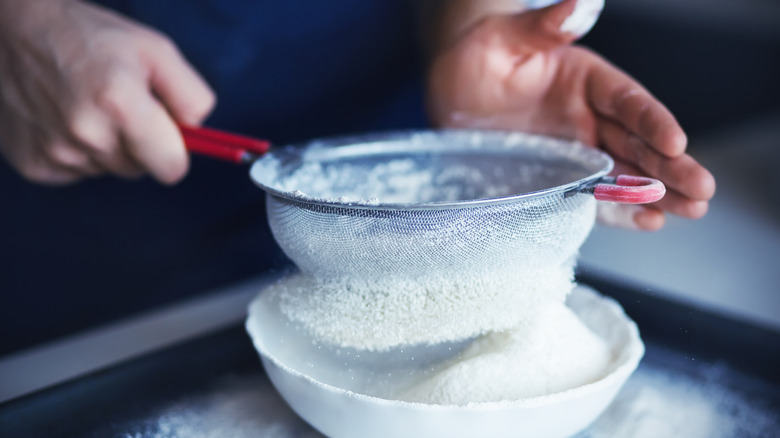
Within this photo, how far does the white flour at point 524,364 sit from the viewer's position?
1.36 ft

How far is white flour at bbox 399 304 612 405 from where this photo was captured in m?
0.42

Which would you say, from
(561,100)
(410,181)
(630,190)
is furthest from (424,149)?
(630,190)

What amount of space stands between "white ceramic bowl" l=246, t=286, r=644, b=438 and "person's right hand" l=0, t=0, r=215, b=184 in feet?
0.92

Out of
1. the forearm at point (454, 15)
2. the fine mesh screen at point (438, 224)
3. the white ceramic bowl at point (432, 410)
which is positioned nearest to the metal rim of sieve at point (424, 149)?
the fine mesh screen at point (438, 224)

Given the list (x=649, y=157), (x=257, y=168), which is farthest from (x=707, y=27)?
(x=257, y=168)

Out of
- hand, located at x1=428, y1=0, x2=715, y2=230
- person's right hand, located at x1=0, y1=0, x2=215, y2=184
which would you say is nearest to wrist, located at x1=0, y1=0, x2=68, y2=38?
person's right hand, located at x1=0, y1=0, x2=215, y2=184

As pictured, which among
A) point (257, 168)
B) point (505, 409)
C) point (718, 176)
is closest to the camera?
point (505, 409)

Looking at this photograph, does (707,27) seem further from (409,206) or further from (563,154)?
(409,206)

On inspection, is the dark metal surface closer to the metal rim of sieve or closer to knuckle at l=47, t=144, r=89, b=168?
the metal rim of sieve

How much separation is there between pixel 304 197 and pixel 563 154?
24cm

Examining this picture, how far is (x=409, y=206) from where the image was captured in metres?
0.40

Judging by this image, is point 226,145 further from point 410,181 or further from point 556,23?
point 556,23

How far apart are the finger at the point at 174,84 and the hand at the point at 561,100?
26 cm

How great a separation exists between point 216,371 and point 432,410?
0.23m
